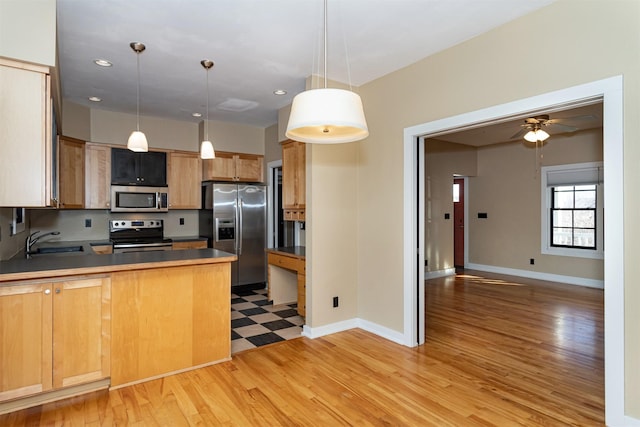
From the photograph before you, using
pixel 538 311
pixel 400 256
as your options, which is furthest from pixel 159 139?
pixel 538 311

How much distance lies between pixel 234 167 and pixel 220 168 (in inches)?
9.5

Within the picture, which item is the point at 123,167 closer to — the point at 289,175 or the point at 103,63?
the point at 103,63

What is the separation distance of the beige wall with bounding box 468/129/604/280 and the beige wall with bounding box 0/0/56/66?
7.51 m

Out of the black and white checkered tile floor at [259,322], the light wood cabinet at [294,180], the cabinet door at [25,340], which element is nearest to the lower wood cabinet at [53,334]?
the cabinet door at [25,340]

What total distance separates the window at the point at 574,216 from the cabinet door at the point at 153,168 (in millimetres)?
7036

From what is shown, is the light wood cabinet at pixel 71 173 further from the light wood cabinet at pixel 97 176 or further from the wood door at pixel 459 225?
the wood door at pixel 459 225

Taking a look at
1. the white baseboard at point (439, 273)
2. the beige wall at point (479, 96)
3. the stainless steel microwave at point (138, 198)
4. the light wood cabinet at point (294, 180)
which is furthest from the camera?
the white baseboard at point (439, 273)

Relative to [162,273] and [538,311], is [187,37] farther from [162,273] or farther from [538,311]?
[538,311]

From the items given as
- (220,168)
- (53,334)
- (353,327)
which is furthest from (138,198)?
(353,327)

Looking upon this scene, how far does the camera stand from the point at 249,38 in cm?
297

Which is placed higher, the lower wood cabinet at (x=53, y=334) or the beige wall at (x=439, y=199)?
the beige wall at (x=439, y=199)

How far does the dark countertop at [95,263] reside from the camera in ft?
7.80

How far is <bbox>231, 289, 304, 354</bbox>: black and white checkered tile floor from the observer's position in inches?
145

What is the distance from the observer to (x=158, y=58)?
11.0ft
